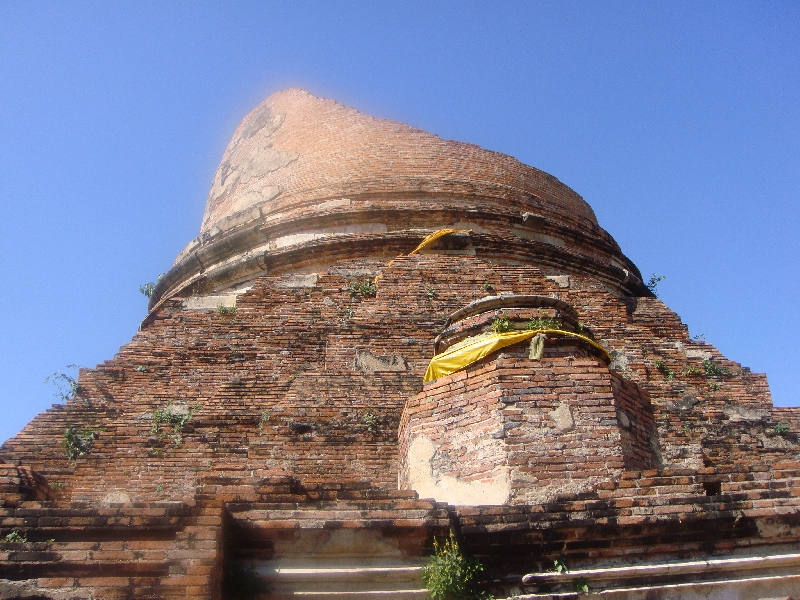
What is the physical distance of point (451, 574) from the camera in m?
4.10

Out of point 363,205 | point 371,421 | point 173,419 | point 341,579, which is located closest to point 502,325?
point 371,421

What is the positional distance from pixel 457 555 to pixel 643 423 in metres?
2.08

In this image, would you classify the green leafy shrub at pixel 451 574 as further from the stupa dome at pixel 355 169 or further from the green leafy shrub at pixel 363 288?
the stupa dome at pixel 355 169

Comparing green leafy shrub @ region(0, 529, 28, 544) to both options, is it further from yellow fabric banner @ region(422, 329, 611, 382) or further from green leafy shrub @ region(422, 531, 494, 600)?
yellow fabric banner @ region(422, 329, 611, 382)

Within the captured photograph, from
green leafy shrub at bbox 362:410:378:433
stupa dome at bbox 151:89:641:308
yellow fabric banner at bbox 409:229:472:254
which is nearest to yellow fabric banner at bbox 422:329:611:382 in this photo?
green leafy shrub at bbox 362:410:378:433

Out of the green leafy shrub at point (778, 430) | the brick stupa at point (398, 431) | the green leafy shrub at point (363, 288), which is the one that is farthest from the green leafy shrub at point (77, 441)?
the green leafy shrub at point (778, 430)

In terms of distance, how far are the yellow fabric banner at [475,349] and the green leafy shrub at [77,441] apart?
269 cm

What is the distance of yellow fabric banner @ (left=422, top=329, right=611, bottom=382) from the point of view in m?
5.48

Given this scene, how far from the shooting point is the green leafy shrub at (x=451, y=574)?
13.4 feet

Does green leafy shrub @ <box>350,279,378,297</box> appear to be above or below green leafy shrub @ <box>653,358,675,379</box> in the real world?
above

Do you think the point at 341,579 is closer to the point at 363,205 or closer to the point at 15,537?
the point at 15,537

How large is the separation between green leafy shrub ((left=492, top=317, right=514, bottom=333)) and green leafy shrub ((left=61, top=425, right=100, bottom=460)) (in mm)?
3245

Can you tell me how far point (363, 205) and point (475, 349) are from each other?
15.3 ft

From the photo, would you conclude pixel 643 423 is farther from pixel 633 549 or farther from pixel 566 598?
pixel 566 598
